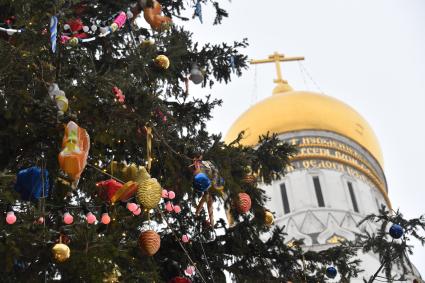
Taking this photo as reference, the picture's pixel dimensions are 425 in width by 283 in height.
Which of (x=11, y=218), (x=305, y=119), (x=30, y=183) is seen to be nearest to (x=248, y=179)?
(x=30, y=183)

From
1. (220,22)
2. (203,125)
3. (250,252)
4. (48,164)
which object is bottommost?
(250,252)

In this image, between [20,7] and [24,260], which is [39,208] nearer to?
[24,260]

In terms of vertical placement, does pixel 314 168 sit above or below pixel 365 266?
above

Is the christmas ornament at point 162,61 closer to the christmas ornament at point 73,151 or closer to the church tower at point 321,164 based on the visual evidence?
the christmas ornament at point 73,151

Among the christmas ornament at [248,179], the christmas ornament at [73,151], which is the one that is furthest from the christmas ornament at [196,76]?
the christmas ornament at [73,151]

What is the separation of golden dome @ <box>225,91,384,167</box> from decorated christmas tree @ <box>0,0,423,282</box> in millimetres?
19285

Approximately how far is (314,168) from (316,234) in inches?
122

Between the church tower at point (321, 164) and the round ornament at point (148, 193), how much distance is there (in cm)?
2026

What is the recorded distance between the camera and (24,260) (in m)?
4.27

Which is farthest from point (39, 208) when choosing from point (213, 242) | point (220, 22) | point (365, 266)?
point (365, 266)

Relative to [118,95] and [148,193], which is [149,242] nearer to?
[148,193]

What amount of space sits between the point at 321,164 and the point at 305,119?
78.9 inches

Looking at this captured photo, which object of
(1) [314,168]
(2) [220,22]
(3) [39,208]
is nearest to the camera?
(3) [39,208]

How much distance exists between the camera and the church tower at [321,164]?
25172 mm
